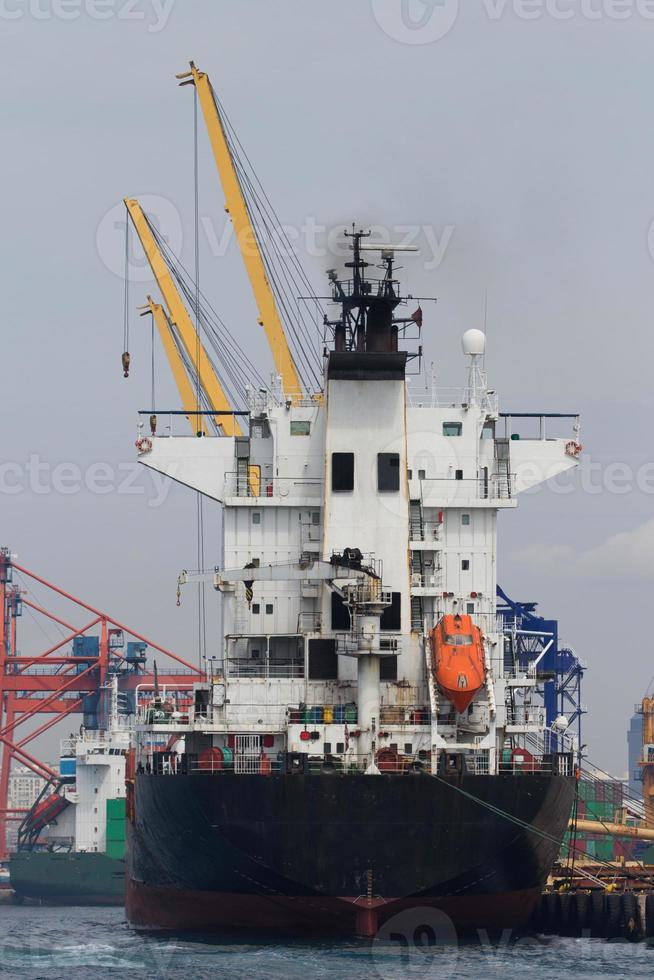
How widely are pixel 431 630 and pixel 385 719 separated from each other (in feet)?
9.37

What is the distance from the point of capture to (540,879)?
5078cm

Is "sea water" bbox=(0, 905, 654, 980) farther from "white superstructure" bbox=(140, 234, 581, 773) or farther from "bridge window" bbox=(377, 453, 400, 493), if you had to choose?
"bridge window" bbox=(377, 453, 400, 493)

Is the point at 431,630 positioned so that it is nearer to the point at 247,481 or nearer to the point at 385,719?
the point at 385,719

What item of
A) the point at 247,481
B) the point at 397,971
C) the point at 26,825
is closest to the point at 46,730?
the point at 26,825

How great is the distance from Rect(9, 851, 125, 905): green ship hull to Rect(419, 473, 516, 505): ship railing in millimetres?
54791

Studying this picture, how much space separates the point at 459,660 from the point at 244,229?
2770 centimetres

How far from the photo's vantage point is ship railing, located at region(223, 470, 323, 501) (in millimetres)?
55906

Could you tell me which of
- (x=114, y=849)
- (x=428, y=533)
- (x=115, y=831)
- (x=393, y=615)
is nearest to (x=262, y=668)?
(x=393, y=615)

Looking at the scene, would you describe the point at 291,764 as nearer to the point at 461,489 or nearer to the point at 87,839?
the point at 461,489

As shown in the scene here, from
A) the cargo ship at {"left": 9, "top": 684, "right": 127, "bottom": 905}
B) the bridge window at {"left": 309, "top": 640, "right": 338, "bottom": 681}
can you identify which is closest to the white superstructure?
the bridge window at {"left": 309, "top": 640, "right": 338, "bottom": 681}

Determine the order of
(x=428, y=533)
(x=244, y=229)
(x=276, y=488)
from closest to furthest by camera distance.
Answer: (x=428, y=533) → (x=276, y=488) → (x=244, y=229)

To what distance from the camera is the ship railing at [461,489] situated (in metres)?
56.0

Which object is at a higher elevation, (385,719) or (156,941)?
(385,719)

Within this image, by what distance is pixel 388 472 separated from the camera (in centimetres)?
5384
